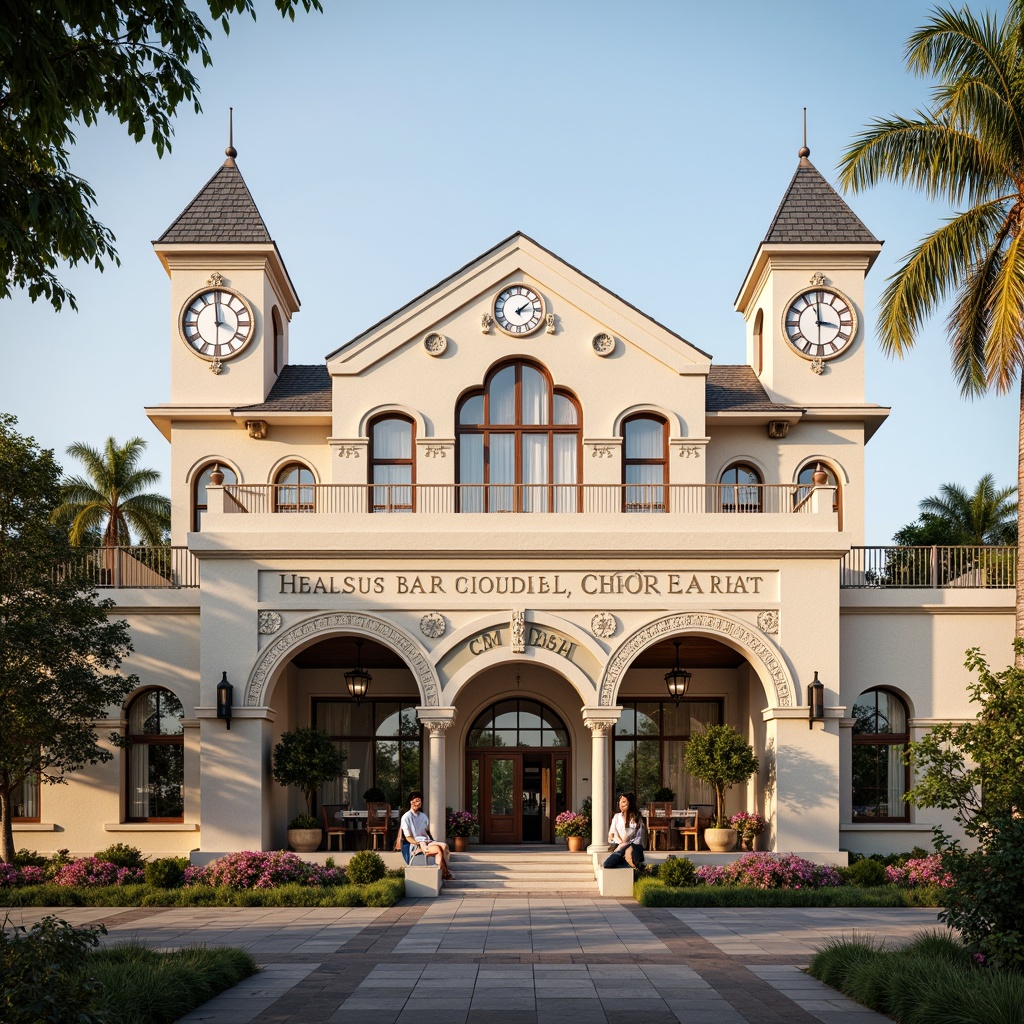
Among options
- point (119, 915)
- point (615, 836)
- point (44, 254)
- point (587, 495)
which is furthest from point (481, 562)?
point (44, 254)

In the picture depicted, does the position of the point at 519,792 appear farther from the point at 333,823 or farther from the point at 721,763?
the point at 721,763

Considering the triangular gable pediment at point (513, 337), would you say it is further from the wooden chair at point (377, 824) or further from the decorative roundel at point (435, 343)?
the wooden chair at point (377, 824)

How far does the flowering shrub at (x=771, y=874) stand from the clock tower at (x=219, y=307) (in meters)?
13.7

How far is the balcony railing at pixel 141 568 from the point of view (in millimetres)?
23672

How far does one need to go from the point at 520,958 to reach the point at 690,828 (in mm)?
10090

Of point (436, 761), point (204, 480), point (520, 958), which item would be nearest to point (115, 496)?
point (204, 480)

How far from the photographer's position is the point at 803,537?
2162 centimetres

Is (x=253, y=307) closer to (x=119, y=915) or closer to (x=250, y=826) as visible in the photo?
(x=250, y=826)

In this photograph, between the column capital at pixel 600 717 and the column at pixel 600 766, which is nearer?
the column at pixel 600 766

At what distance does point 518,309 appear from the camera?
82.4 ft

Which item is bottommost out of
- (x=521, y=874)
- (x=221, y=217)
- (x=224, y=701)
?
(x=521, y=874)

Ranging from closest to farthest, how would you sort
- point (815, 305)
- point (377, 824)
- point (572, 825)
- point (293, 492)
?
point (377, 824) → point (572, 825) → point (293, 492) → point (815, 305)

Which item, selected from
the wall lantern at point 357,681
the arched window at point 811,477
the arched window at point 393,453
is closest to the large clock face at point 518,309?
the arched window at point 393,453

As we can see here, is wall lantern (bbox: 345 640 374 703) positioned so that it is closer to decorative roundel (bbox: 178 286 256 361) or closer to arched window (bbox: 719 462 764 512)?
decorative roundel (bbox: 178 286 256 361)
